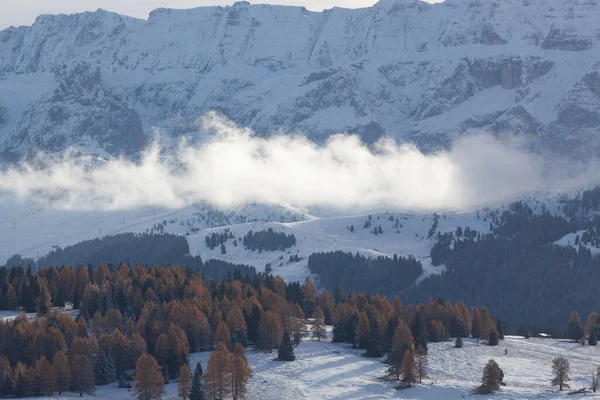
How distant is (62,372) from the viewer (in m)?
134

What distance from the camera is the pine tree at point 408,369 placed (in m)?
142

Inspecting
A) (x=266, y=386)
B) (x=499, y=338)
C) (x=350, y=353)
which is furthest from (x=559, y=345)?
(x=266, y=386)

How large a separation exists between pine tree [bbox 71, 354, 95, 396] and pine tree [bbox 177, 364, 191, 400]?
11.8 m

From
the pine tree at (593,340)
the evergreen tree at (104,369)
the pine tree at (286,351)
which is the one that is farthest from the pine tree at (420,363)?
the pine tree at (593,340)

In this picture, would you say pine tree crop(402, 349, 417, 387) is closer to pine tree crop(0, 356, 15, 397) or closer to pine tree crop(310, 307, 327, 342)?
pine tree crop(310, 307, 327, 342)

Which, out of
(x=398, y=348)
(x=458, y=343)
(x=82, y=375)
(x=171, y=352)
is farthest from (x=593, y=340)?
(x=82, y=375)

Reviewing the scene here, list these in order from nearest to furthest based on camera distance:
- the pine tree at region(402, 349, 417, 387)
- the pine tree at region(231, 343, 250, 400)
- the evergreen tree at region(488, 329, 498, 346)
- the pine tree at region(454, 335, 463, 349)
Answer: the pine tree at region(231, 343, 250, 400), the pine tree at region(402, 349, 417, 387), the pine tree at region(454, 335, 463, 349), the evergreen tree at region(488, 329, 498, 346)

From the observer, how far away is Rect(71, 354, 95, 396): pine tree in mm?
134750

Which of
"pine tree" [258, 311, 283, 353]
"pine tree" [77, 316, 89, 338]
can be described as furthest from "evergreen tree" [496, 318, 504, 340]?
"pine tree" [77, 316, 89, 338]

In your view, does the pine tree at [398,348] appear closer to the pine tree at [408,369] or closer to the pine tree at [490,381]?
the pine tree at [408,369]

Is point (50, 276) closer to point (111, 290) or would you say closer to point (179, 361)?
point (111, 290)

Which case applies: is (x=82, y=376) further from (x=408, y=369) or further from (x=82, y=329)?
(x=408, y=369)

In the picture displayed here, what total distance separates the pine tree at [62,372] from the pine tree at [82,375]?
2.60 ft

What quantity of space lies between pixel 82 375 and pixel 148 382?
9.51 m
